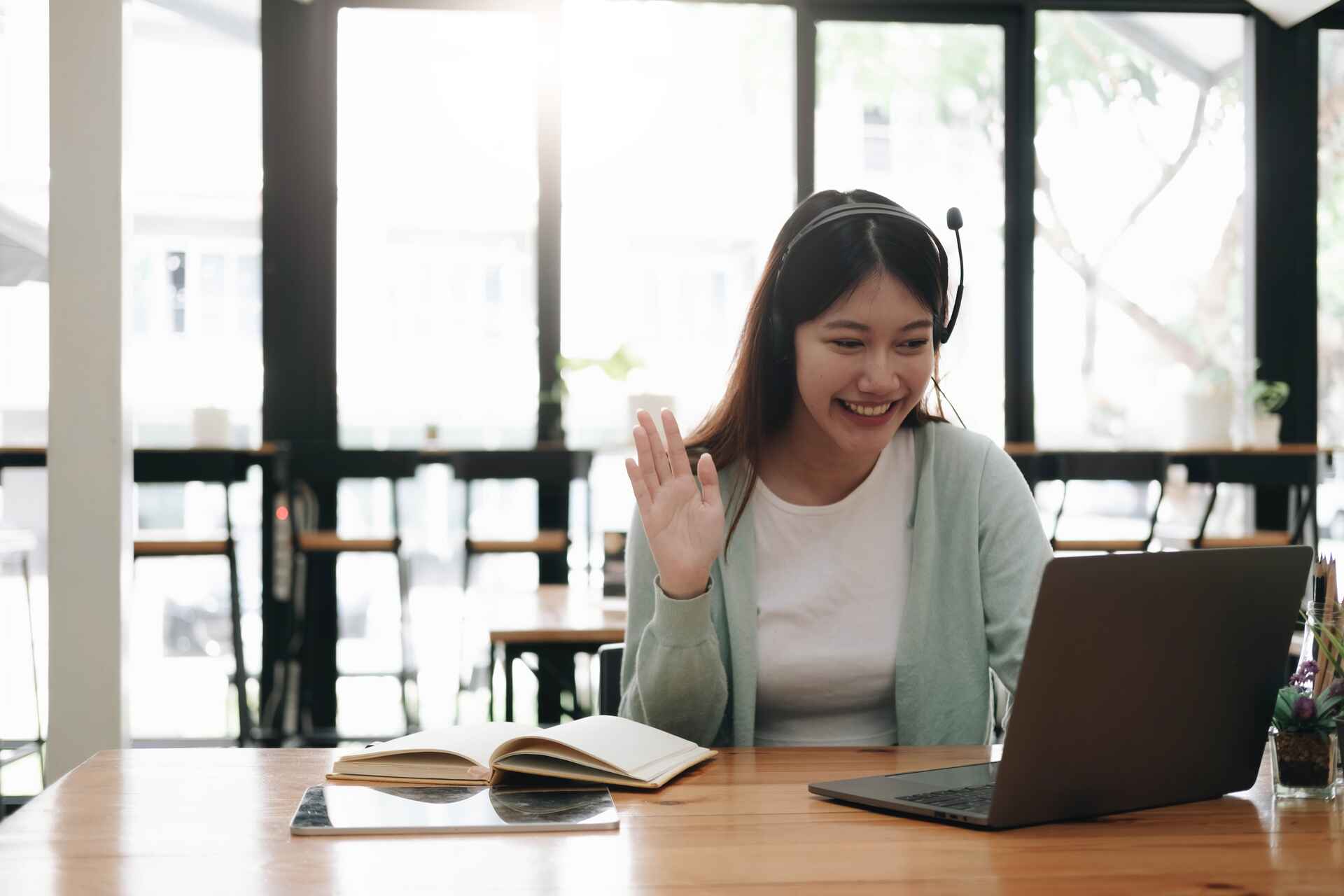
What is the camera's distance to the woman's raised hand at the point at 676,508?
138cm

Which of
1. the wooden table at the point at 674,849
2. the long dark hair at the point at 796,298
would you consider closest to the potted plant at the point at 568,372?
the long dark hair at the point at 796,298

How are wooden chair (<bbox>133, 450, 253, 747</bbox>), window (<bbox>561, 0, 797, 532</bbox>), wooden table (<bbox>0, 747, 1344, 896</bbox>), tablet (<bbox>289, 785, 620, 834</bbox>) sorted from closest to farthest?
wooden table (<bbox>0, 747, 1344, 896</bbox>), tablet (<bbox>289, 785, 620, 834</bbox>), wooden chair (<bbox>133, 450, 253, 747</bbox>), window (<bbox>561, 0, 797, 532</bbox>)

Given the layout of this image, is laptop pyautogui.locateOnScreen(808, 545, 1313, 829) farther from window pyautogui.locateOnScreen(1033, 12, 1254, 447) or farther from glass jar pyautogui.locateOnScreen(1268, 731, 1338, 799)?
window pyautogui.locateOnScreen(1033, 12, 1254, 447)

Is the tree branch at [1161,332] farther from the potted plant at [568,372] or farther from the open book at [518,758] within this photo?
the open book at [518,758]

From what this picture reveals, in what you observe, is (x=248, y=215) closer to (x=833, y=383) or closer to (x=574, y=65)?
(x=574, y=65)

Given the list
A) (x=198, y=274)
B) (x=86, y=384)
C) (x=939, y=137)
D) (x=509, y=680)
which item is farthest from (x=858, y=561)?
(x=939, y=137)

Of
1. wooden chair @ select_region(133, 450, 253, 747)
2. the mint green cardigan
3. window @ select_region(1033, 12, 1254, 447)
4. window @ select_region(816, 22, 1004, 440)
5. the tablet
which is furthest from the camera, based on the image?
window @ select_region(1033, 12, 1254, 447)

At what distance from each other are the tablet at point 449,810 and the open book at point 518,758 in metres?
0.02

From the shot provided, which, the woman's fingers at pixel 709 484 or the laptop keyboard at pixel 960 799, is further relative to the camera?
the woman's fingers at pixel 709 484

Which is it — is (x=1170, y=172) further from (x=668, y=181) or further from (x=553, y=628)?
(x=553, y=628)

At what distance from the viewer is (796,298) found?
5.26ft

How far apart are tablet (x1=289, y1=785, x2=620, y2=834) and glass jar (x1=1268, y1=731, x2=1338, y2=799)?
58cm

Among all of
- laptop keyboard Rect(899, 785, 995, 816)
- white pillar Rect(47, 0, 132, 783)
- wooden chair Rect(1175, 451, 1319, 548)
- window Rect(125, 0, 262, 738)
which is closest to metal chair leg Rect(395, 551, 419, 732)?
window Rect(125, 0, 262, 738)

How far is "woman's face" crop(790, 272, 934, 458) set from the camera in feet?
5.07
